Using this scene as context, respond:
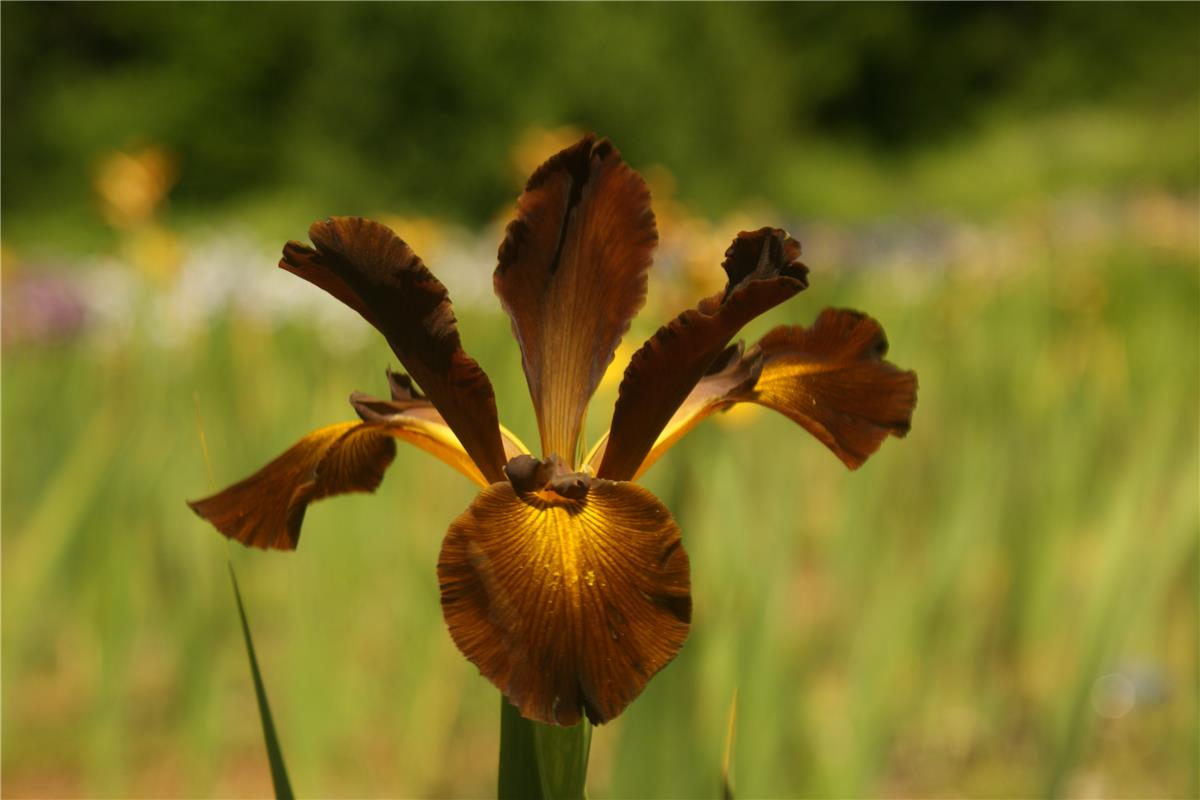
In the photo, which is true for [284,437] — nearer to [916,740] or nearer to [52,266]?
[916,740]

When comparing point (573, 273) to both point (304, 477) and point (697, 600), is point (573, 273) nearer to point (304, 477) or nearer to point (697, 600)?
point (304, 477)

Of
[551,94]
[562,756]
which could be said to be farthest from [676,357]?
[551,94]

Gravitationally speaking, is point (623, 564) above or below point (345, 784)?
below

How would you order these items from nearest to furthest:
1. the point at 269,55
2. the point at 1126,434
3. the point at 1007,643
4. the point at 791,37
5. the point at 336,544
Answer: the point at 336,544
the point at 1007,643
the point at 1126,434
the point at 269,55
the point at 791,37

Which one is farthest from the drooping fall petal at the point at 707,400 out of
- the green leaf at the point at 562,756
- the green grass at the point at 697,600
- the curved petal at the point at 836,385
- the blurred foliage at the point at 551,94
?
the blurred foliage at the point at 551,94

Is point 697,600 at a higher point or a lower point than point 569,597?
higher

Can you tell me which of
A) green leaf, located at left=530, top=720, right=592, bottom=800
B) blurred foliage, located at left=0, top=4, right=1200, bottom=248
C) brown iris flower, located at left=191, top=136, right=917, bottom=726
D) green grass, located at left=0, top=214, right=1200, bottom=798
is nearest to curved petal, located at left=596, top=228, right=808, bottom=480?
brown iris flower, located at left=191, top=136, right=917, bottom=726

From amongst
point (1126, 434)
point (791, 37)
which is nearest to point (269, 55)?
point (791, 37)

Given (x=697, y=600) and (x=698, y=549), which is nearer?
(x=697, y=600)
